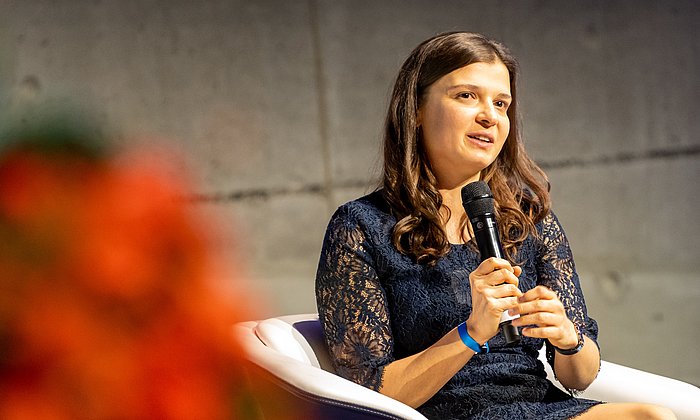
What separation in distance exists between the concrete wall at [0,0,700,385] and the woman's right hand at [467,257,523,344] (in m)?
1.78

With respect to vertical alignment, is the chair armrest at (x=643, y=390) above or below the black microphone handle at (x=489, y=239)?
below

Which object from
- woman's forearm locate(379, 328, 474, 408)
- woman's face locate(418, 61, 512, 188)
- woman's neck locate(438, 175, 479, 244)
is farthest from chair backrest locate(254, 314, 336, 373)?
woman's face locate(418, 61, 512, 188)

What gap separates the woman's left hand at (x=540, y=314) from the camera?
177 cm

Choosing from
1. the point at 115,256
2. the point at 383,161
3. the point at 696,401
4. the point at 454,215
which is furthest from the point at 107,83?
the point at 696,401

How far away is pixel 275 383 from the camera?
1.94 m

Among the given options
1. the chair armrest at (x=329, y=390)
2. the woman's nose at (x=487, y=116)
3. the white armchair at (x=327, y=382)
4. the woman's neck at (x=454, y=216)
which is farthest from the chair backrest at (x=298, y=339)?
the woman's nose at (x=487, y=116)

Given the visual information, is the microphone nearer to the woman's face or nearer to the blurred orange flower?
the woman's face

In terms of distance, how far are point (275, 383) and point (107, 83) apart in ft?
5.74

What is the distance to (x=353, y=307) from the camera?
196 cm

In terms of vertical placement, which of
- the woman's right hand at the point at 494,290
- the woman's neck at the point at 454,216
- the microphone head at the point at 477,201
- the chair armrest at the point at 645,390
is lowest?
the chair armrest at the point at 645,390

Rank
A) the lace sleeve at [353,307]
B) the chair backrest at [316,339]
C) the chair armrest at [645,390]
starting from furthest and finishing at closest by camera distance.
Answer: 1. the chair backrest at [316,339]
2. the chair armrest at [645,390]
3. the lace sleeve at [353,307]

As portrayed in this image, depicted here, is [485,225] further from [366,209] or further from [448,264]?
[366,209]

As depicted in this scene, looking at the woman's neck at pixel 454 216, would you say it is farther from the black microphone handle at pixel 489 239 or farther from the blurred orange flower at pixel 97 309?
the blurred orange flower at pixel 97 309

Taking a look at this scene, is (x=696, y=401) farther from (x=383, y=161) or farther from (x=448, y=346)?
(x=383, y=161)
